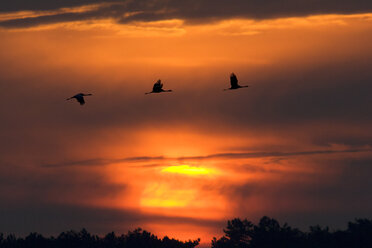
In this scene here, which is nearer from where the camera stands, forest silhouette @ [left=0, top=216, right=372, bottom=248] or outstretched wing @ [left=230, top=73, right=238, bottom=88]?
outstretched wing @ [left=230, top=73, right=238, bottom=88]

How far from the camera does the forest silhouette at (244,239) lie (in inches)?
6029

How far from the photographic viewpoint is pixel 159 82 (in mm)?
97625

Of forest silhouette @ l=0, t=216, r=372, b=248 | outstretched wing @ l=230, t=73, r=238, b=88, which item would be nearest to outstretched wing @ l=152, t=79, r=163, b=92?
outstretched wing @ l=230, t=73, r=238, b=88

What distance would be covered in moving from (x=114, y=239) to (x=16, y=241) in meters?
13.6

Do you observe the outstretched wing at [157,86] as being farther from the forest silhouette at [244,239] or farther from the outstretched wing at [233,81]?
the forest silhouette at [244,239]

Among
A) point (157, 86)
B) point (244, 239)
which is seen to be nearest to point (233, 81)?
point (157, 86)

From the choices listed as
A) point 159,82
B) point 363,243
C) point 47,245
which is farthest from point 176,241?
point 159,82

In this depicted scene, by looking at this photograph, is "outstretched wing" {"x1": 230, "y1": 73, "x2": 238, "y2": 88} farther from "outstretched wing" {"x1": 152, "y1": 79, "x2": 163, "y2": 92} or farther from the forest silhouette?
the forest silhouette

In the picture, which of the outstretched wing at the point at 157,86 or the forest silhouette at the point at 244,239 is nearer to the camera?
the outstretched wing at the point at 157,86

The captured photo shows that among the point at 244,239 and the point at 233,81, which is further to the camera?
the point at 244,239

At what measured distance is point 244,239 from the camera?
6535 inches

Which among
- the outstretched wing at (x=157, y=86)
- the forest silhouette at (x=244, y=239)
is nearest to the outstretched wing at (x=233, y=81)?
the outstretched wing at (x=157, y=86)

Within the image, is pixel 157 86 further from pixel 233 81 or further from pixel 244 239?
pixel 244 239

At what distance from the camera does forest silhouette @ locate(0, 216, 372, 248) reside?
153125mm
